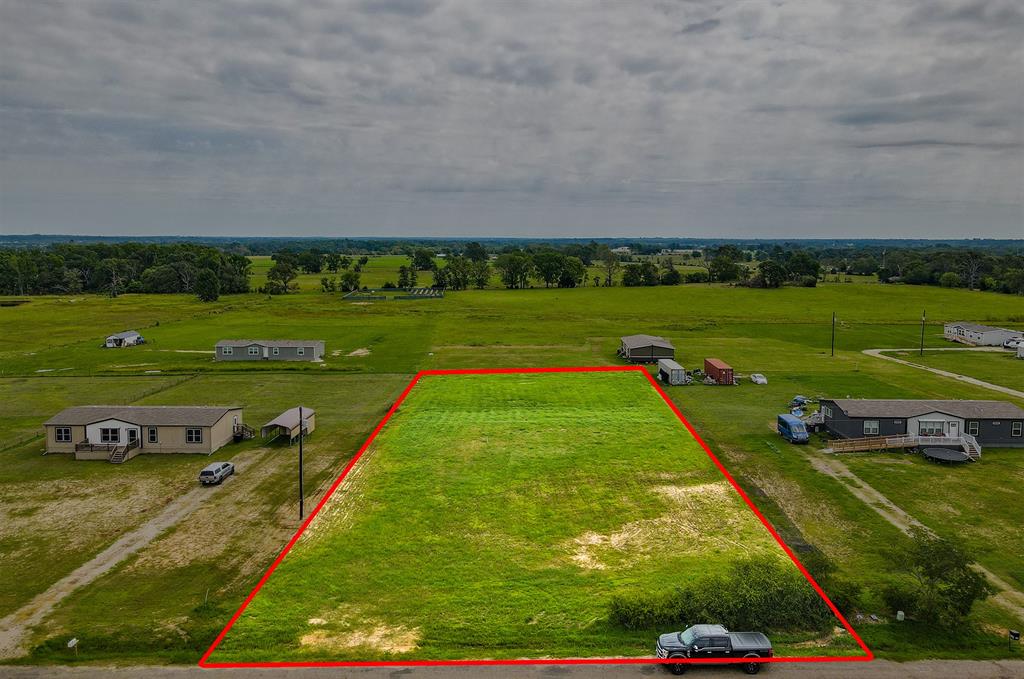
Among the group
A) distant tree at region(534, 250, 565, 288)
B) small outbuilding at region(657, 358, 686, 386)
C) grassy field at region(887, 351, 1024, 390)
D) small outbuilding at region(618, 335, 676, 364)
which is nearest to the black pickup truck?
small outbuilding at region(657, 358, 686, 386)

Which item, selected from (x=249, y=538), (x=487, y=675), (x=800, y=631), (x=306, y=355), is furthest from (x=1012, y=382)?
(x=306, y=355)

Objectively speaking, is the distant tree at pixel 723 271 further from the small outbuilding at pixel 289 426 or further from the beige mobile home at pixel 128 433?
the beige mobile home at pixel 128 433

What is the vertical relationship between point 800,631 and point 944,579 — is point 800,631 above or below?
below

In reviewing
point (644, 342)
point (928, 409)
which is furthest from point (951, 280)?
point (928, 409)

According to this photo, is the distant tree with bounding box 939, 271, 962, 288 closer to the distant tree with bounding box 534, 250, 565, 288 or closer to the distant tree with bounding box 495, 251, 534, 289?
the distant tree with bounding box 534, 250, 565, 288

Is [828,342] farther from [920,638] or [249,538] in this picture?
[249,538]
